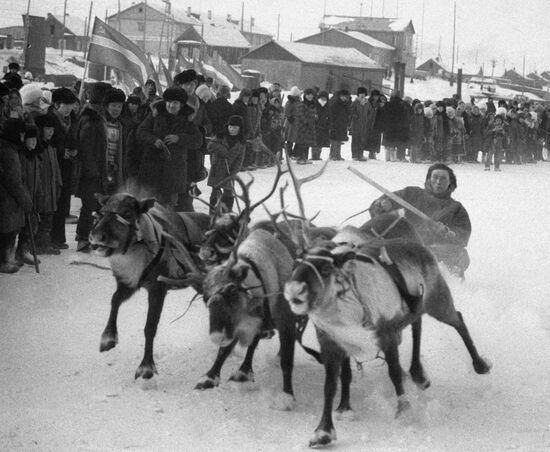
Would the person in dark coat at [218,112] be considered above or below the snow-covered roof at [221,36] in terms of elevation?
below

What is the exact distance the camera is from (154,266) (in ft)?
19.8

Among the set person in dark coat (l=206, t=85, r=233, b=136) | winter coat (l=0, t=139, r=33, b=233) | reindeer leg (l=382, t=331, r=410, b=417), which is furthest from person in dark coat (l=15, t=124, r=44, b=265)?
person in dark coat (l=206, t=85, r=233, b=136)

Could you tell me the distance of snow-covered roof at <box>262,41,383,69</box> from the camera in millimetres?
52750

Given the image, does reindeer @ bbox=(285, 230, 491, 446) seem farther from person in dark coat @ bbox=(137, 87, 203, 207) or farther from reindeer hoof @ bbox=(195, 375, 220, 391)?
person in dark coat @ bbox=(137, 87, 203, 207)

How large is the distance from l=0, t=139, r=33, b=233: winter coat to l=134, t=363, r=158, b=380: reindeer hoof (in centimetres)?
296

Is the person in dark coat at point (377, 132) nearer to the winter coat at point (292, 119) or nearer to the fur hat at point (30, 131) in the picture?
the winter coat at point (292, 119)

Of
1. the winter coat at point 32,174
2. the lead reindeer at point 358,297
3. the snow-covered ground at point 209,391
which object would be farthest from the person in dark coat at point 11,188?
the lead reindeer at point 358,297

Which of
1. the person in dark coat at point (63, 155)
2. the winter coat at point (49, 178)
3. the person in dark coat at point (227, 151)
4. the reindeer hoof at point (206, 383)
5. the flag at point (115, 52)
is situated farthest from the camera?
the flag at point (115, 52)

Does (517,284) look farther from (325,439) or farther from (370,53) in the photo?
(370,53)

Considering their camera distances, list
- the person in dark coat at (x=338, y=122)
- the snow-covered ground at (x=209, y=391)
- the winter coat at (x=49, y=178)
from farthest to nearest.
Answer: the person in dark coat at (x=338, y=122)
the winter coat at (x=49, y=178)
the snow-covered ground at (x=209, y=391)

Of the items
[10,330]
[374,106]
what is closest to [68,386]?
[10,330]

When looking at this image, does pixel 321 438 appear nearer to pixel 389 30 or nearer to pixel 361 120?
pixel 361 120

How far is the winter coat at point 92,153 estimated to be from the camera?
375 inches

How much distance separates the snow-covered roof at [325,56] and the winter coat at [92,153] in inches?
1701
